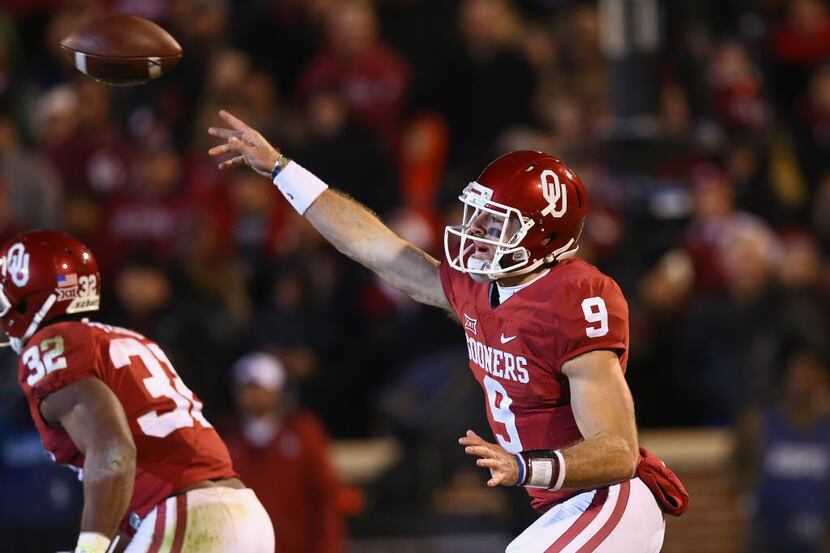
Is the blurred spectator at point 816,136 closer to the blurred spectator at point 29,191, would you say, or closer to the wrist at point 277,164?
the blurred spectator at point 29,191

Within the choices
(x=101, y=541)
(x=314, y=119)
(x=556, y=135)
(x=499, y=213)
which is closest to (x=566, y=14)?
(x=556, y=135)

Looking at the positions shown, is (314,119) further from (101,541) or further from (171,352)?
(101,541)

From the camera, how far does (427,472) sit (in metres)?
10.0

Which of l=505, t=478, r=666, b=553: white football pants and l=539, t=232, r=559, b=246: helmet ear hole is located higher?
l=539, t=232, r=559, b=246: helmet ear hole

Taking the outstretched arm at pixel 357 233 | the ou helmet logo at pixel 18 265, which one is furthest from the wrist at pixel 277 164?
the ou helmet logo at pixel 18 265

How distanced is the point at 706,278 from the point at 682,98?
1265 mm

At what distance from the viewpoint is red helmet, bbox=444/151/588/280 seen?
515cm

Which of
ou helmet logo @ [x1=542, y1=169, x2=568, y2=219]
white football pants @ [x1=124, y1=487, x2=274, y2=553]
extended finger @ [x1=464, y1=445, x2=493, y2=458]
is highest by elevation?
ou helmet logo @ [x1=542, y1=169, x2=568, y2=219]

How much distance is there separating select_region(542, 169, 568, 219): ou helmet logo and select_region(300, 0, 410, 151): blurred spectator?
6.16 m

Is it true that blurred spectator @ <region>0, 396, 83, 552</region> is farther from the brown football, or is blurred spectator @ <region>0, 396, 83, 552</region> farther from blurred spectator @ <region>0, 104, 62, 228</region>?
the brown football

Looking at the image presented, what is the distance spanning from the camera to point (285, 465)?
8969 millimetres

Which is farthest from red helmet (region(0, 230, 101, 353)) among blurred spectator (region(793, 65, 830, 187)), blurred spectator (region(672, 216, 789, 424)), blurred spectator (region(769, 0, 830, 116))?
blurred spectator (region(769, 0, 830, 116))

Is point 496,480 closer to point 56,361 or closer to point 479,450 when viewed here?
point 479,450

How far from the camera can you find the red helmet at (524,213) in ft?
16.9
